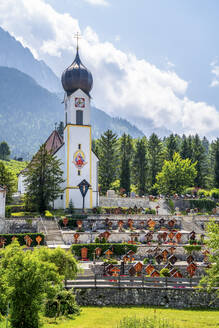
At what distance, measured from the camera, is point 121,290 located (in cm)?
2369

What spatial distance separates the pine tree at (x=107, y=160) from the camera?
223 ft

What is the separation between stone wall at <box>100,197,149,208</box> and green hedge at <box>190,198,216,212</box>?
660cm

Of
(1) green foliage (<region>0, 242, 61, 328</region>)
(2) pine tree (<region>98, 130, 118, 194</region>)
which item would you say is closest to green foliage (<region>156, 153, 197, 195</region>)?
(2) pine tree (<region>98, 130, 118, 194</region>)

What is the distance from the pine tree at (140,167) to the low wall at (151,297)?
46997 millimetres

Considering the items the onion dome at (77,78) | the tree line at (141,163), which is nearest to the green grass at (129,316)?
the onion dome at (77,78)

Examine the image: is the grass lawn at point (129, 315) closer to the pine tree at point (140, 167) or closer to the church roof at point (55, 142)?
the church roof at point (55, 142)

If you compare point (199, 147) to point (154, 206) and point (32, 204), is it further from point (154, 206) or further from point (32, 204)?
point (32, 204)

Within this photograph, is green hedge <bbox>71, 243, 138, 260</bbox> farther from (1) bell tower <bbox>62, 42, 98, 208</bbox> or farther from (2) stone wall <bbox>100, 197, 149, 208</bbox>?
(2) stone wall <bbox>100, 197, 149, 208</bbox>

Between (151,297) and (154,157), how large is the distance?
167ft

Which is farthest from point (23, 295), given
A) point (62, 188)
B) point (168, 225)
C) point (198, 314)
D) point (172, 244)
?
point (62, 188)

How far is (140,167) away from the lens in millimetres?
71500

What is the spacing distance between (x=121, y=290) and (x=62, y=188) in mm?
28560

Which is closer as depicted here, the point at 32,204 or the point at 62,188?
the point at 32,204

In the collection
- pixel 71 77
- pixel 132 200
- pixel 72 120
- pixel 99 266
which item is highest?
pixel 71 77
